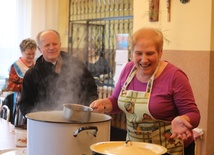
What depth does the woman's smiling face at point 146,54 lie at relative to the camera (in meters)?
Result: 1.56

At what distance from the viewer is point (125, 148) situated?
1115 mm

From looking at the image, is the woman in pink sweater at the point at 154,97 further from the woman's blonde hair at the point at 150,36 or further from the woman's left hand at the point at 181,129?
the woman's left hand at the point at 181,129

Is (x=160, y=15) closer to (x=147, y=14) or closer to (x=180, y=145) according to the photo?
(x=147, y=14)

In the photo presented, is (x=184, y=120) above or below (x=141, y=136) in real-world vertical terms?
above

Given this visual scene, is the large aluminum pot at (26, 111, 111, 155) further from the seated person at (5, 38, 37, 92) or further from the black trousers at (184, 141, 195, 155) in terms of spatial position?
the seated person at (5, 38, 37, 92)

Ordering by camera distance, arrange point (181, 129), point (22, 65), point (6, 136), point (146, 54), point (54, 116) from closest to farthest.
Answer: point (181, 129) → point (54, 116) → point (146, 54) → point (6, 136) → point (22, 65)

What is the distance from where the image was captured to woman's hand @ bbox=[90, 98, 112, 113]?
1597 mm

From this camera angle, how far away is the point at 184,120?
1.34m

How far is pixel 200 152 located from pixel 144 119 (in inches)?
58.9

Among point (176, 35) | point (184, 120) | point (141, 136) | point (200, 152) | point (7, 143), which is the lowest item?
point (200, 152)

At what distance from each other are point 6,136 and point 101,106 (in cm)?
78

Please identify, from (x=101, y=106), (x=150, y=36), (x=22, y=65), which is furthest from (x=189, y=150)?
(x=22, y=65)

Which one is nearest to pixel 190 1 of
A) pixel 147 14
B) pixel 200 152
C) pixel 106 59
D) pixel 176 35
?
pixel 176 35

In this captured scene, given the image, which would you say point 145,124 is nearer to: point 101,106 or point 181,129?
point 101,106
